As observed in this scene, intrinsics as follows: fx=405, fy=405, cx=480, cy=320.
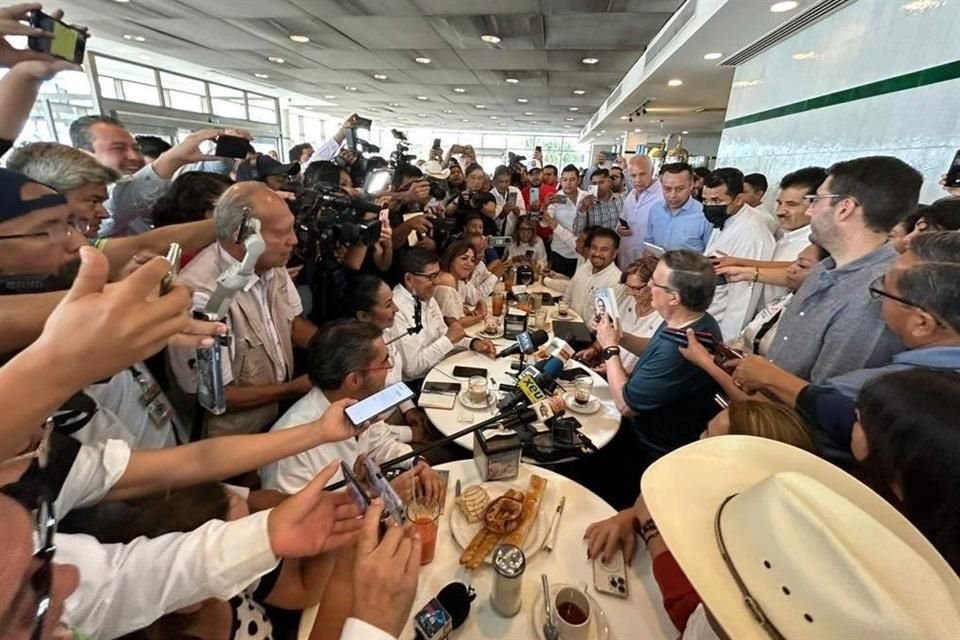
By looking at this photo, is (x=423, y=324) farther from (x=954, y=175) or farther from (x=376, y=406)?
(x=954, y=175)

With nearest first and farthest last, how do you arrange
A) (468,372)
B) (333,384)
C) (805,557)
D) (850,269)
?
1. (805,557)
2. (333,384)
3. (850,269)
4. (468,372)

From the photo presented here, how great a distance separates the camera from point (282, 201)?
175 centimetres

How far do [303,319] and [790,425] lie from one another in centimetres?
208

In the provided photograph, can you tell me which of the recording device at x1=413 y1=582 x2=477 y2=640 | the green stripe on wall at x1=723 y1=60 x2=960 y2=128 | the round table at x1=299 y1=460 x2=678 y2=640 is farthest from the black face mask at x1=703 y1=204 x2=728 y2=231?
the recording device at x1=413 y1=582 x2=477 y2=640

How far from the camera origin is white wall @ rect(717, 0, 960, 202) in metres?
2.28

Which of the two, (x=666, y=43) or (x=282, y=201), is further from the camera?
(x=666, y=43)

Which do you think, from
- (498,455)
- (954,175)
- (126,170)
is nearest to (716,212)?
(954,175)

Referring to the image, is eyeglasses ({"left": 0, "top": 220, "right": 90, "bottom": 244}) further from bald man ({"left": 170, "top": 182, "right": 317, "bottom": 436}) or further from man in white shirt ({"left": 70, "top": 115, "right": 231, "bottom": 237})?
man in white shirt ({"left": 70, "top": 115, "right": 231, "bottom": 237})

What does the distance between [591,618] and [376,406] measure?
2.45ft

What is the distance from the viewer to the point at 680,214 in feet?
12.8

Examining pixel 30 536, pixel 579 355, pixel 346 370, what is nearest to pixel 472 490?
pixel 346 370

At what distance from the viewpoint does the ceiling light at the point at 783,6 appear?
9.82 ft

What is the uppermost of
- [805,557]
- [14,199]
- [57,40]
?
[57,40]

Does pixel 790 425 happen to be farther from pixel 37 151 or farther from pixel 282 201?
pixel 37 151
